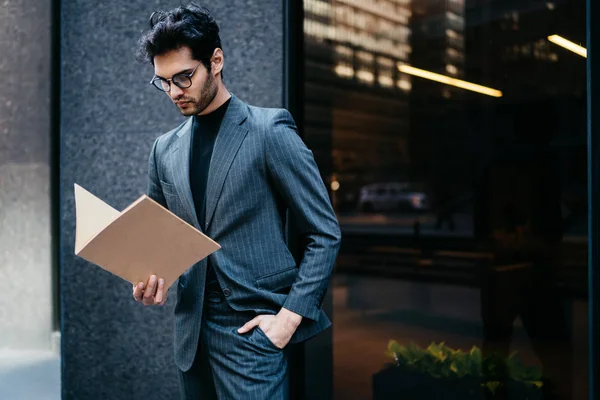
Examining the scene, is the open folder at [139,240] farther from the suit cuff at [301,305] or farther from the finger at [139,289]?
the suit cuff at [301,305]

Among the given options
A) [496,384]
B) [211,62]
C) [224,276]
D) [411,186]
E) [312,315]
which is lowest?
[496,384]

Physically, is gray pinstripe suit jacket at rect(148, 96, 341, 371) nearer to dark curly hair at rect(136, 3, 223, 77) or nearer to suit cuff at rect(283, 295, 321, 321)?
suit cuff at rect(283, 295, 321, 321)

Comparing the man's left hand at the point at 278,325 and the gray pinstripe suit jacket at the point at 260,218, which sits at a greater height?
the gray pinstripe suit jacket at the point at 260,218

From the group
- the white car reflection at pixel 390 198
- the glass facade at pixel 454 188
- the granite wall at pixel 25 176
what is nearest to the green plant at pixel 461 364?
the glass facade at pixel 454 188

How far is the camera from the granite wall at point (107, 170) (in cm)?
399

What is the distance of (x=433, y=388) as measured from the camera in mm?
3756

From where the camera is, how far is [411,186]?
3.71 m

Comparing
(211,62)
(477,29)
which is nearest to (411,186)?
(477,29)

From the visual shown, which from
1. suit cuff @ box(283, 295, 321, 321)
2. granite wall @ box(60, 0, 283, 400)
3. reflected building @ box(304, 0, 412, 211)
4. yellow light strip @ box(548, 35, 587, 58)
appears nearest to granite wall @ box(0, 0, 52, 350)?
granite wall @ box(60, 0, 283, 400)

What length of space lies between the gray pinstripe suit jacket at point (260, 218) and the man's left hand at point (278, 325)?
0.10ft

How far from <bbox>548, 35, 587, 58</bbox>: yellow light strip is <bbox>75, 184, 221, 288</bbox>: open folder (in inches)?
91.7

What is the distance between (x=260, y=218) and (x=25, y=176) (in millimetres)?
3189

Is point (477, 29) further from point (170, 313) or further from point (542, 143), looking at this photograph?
point (170, 313)

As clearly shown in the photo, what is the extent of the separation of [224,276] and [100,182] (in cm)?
234
